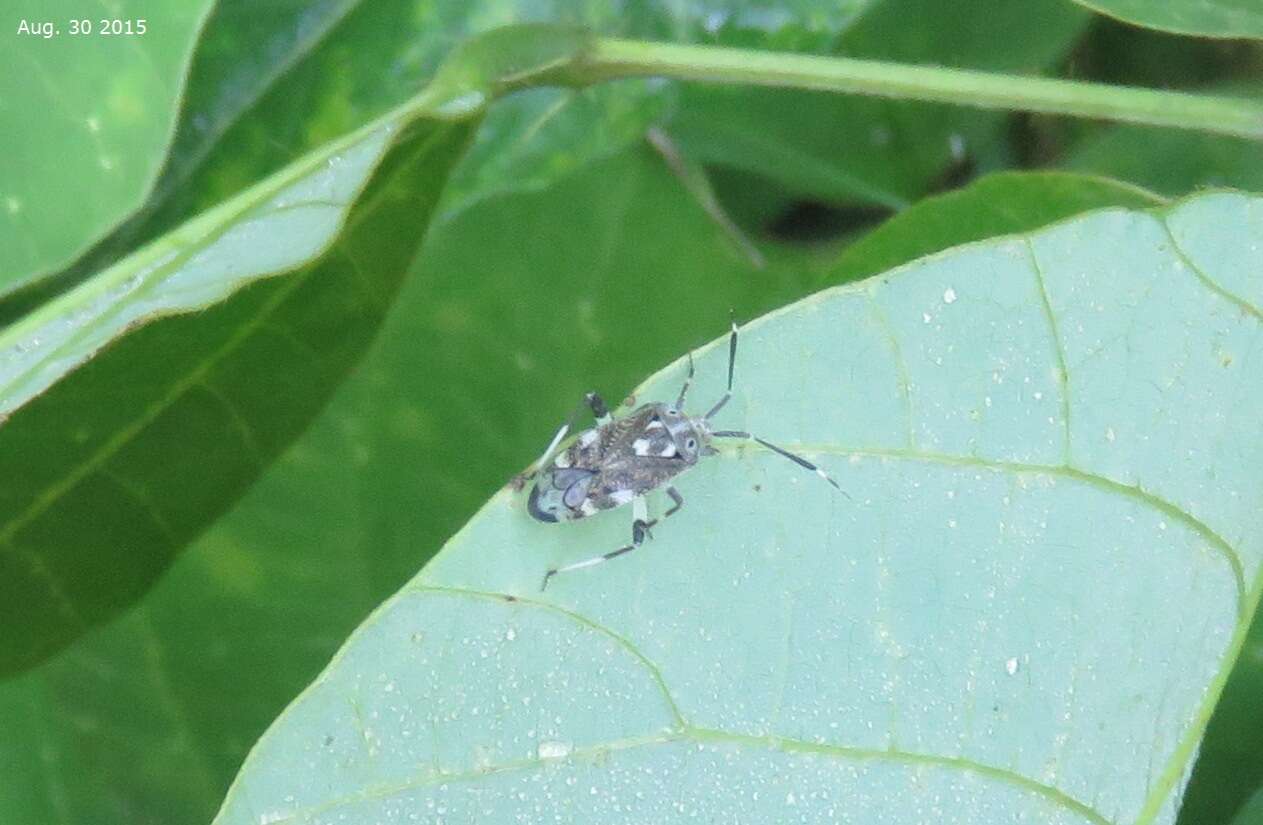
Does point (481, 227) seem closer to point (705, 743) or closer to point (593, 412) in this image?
point (593, 412)

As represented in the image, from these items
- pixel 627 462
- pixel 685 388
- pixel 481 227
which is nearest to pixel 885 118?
pixel 481 227

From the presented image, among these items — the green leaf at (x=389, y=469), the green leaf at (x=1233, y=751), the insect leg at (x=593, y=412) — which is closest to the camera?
the green leaf at (x=1233, y=751)

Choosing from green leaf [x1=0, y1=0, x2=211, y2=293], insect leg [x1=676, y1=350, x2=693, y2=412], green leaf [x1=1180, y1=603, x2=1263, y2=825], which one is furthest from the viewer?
green leaf [x1=1180, y1=603, x2=1263, y2=825]

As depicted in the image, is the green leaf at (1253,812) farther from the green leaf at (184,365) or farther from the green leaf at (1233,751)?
the green leaf at (184,365)

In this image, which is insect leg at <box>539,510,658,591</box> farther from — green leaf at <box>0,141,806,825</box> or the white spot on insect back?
green leaf at <box>0,141,806,825</box>

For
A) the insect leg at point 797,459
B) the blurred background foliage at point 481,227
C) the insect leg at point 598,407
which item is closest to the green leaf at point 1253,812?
the blurred background foliage at point 481,227

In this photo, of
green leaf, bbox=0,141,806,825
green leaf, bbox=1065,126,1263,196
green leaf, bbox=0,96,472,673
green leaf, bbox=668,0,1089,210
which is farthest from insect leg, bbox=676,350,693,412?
green leaf, bbox=1065,126,1263,196
